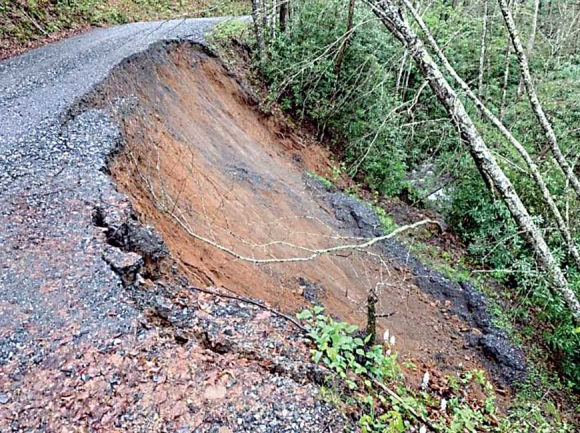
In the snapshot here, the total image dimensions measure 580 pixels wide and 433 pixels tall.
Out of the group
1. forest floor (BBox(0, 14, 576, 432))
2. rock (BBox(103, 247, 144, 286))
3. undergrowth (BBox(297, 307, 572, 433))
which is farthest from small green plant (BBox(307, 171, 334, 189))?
rock (BBox(103, 247, 144, 286))

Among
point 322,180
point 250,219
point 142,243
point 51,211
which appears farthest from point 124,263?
point 322,180

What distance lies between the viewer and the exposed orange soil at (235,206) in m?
5.54

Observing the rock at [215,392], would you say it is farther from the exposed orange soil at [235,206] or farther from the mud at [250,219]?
the exposed orange soil at [235,206]

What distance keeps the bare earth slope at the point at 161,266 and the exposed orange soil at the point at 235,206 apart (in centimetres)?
4

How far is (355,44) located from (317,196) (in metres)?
4.30

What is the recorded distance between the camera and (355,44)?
1176 centimetres

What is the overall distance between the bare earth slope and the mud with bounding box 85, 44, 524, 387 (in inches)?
1.4

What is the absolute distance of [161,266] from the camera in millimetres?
4156

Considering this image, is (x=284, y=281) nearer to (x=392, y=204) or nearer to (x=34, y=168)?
(x=34, y=168)

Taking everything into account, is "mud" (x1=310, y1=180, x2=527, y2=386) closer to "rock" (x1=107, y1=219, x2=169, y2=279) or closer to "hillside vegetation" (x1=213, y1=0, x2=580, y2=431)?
"hillside vegetation" (x1=213, y1=0, x2=580, y2=431)

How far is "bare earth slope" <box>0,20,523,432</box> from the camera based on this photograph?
114 inches

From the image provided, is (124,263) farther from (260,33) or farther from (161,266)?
(260,33)

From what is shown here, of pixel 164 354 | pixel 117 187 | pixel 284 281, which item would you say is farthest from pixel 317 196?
pixel 164 354

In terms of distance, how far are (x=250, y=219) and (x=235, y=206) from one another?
0.34 m
